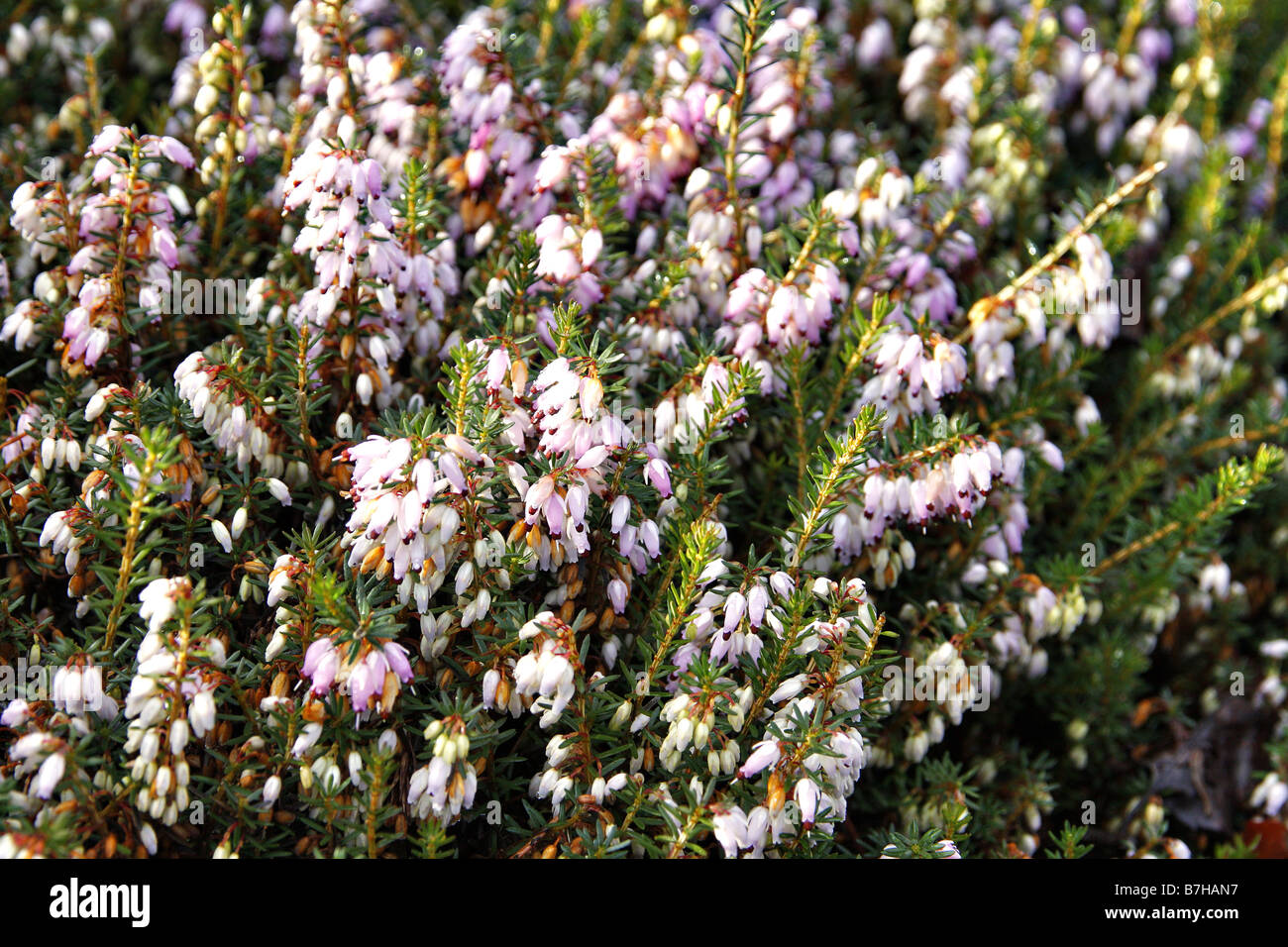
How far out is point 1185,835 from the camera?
13.6 feet

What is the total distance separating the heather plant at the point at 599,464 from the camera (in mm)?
2717

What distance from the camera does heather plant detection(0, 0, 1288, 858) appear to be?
8.91 ft
